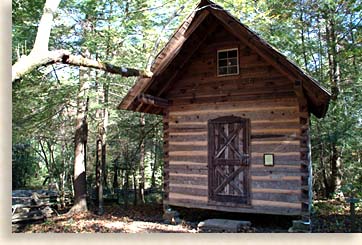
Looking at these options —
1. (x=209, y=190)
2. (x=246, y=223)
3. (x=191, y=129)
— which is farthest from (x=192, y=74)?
(x=246, y=223)

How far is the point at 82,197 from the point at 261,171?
154 inches

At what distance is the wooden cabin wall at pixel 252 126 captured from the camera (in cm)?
571

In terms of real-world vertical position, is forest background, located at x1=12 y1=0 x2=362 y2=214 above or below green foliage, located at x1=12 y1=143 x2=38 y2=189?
above

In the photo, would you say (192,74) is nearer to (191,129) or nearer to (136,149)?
(191,129)

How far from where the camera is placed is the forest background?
6008 mm

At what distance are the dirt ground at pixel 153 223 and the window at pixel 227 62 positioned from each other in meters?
2.58

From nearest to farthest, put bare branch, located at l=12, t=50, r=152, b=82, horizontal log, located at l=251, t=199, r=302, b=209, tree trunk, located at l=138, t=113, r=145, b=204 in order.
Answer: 1. bare branch, located at l=12, t=50, r=152, b=82
2. horizontal log, located at l=251, t=199, r=302, b=209
3. tree trunk, located at l=138, t=113, r=145, b=204

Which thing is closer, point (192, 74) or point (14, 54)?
point (14, 54)

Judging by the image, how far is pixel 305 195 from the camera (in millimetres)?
5531

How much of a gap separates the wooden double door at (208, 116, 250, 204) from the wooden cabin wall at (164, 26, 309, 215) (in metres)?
0.10

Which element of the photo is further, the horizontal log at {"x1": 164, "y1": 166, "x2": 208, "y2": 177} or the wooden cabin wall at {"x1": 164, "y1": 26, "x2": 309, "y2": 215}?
the horizontal log at {"x1": 164, "y1": 166, "x2": 208, "y2": 177}

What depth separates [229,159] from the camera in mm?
6148

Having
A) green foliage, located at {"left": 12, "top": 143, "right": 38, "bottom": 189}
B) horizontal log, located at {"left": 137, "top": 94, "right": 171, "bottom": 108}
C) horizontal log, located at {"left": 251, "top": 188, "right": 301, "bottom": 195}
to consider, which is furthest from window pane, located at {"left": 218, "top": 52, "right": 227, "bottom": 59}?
green foliage, located at {"left": 12, "top": 143, "right": 38, "bottom": 189}

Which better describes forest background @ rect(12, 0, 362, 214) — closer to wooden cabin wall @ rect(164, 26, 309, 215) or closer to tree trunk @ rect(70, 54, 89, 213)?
tree trunk @ rect(70, 54, 89, 213)
